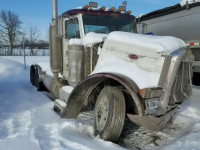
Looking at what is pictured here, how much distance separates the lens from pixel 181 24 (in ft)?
21.7

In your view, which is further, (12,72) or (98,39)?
(12,72)

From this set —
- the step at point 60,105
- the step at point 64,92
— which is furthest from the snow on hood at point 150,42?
the step at point 60,105

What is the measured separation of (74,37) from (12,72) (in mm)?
8695

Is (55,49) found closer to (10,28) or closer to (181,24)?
(181,24)

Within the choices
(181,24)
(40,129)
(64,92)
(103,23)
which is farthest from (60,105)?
(181,24)

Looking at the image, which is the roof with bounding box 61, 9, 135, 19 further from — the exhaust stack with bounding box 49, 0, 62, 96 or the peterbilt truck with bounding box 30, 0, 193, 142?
the exhaust stack with bounding box 49, 0, 62, 96

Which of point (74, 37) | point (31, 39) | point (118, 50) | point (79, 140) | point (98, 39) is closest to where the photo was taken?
point (79, 140)

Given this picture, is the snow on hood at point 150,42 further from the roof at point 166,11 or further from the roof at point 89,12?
the roof at point 166,11

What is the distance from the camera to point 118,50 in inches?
129

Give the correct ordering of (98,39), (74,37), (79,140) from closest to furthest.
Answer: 1. (79,140)
2. (98,39)
3. (74,37)

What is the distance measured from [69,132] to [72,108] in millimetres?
510

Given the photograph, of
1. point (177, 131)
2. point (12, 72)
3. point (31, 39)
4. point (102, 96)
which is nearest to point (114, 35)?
point (102, 96)

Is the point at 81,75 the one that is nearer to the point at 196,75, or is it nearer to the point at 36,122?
the point at 36,122

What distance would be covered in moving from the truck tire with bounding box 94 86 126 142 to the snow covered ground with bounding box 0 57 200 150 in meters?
0.13
